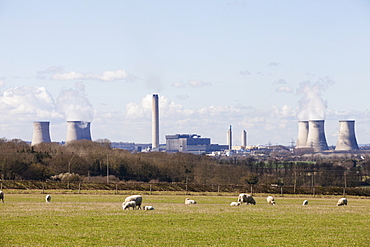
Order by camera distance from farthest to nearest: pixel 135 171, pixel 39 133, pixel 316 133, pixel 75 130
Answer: pixel 316 133
pixel 75 130
pixel 39 133
pixel 135 171

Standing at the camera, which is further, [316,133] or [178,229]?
[316,133]

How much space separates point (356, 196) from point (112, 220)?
3862 centimetres

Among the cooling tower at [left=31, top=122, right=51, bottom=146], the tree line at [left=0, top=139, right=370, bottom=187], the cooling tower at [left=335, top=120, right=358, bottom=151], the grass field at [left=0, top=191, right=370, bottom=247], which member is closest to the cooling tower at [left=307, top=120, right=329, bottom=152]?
the cooling tower at [left=335, top=120, right=358, bottom=151]

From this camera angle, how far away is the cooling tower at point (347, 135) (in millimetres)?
188775

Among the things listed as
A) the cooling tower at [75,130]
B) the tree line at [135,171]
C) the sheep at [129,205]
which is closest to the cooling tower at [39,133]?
the cooling tower at [75,130]

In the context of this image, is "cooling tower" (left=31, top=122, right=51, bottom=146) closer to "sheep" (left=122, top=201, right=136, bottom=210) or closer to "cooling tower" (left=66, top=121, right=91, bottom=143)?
"cooling tower" (left=66, top=121, right=91, bottom=143)

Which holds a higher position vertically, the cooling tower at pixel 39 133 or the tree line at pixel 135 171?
the cooling tower at pixel 39 133

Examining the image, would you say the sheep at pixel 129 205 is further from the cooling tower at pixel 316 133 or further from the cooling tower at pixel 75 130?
the cooling tower at pixel 316 133

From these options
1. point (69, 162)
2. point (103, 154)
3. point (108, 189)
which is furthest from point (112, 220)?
point (103, 154)

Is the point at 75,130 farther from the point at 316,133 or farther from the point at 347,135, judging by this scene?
the point at 347,135

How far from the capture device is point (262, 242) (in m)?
16.9

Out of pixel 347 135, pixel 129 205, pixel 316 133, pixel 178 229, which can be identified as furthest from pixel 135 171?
pixel 347 135

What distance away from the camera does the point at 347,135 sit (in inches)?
7623

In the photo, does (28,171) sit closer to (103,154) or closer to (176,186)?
(103,154)
